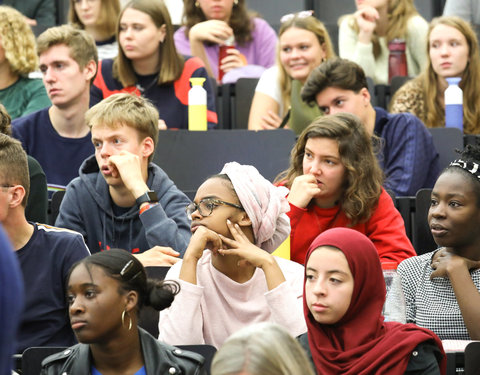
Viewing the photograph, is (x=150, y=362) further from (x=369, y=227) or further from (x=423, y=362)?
(x=369, y=227)

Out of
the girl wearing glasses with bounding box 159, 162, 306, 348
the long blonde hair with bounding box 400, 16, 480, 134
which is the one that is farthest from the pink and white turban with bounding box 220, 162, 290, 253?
the long blonde hair with bounding box 400, 16, 480, 134

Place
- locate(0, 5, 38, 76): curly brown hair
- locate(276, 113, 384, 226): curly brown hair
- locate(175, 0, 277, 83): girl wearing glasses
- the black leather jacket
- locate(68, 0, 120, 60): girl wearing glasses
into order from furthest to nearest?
locate(68, 0, 120, 60): girl wearing glasses, locate(175, 0, 277, 83): girl wearing glasses, locate(0, 5, 38, 76): curly brown hair, locate(276, 113, 384, 226): curly brown hair, the black leather jacket

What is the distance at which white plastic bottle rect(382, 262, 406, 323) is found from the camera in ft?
9.04

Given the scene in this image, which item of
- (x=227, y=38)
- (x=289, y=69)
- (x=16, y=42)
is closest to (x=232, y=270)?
(x=289, y=69)

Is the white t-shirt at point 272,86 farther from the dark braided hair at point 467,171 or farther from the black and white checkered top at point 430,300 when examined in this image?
the black and white checkered top at point 430,300

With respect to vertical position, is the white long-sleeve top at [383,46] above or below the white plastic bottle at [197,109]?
above

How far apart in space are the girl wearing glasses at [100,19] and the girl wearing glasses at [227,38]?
41 centimetres

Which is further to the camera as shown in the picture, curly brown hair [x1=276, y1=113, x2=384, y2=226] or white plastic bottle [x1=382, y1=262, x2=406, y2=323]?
curly brown hair [x1=276, y1=113, x2=384, y2=226]

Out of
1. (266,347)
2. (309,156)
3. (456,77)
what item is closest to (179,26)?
(456,77)

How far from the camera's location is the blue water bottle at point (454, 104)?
14.9 ft

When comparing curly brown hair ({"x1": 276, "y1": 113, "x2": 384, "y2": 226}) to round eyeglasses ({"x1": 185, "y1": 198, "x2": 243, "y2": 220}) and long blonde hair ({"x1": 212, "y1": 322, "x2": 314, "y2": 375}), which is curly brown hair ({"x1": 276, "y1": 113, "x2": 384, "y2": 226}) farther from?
long blonde hair ({"x1": 212, "y1": 322, "x2": 314, "y2": 375})

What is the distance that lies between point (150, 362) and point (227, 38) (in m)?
3.45

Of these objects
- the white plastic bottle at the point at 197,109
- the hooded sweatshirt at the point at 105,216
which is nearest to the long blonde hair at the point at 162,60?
the white plastic bottle at the point at 197,109

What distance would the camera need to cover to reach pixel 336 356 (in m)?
2.39
